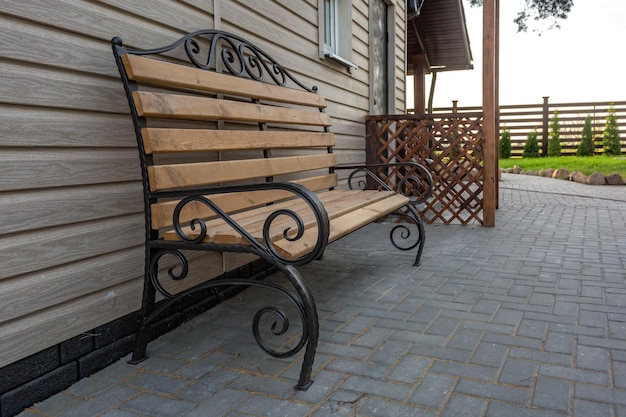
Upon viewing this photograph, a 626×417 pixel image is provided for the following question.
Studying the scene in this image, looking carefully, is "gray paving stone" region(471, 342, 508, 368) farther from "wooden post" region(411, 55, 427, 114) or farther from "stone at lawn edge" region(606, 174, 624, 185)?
"wooden post" region(411, 55, 427, 114)

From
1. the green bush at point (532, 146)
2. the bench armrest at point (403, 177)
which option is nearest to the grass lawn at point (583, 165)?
the green bush at point (532, 146)

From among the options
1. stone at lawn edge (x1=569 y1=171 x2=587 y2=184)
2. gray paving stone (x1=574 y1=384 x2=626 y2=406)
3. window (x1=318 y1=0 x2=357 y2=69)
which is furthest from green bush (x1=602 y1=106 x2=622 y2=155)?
gray paving stone (x1=574 y1=384 x2=626 y2=406)

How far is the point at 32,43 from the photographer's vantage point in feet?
5.93

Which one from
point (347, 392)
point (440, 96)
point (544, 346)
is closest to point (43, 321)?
point (347, 392)

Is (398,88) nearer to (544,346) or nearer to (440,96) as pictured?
(544,346)

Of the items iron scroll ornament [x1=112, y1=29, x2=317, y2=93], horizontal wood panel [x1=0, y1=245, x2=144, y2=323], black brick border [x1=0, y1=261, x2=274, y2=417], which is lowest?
black brick border [x1=0, y1=261, x2=274, y2=417]

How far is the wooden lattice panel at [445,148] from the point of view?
18.1 ft

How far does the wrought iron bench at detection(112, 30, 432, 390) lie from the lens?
6.46ft

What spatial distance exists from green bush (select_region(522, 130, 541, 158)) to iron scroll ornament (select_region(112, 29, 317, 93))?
15.6 m

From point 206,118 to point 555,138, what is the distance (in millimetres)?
17022

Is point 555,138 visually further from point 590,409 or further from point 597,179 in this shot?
point 590,409

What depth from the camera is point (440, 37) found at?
11.3 meters

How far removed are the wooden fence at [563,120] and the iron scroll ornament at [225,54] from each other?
1452cm

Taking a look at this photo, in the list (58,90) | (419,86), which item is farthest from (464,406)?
(419,86)
